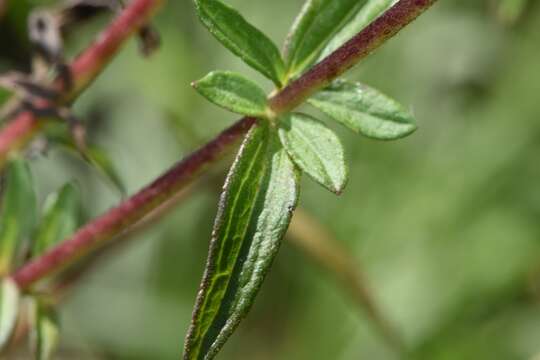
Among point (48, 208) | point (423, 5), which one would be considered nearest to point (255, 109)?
point (423, 5)

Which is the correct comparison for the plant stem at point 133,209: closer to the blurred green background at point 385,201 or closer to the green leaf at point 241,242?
the green leaf at point 241,242

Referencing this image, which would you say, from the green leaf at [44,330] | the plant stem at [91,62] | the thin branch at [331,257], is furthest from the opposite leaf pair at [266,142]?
the thin branch at [331,257]

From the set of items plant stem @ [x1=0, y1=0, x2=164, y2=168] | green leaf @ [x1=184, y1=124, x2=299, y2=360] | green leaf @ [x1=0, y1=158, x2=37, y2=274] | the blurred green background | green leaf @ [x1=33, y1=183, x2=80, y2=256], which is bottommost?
the blurred green background

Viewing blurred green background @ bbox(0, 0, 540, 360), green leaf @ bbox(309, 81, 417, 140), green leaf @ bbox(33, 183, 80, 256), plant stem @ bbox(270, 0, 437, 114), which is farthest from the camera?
blurred green background @ bbox(0, 0, 540, 360)

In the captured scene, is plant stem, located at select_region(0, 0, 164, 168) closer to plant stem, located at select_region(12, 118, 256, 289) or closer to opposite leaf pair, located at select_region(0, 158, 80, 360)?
opposite leaf pair, located at select_region(0, 158, 80, 360)

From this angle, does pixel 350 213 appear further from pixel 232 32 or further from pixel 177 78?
pixel 232 32

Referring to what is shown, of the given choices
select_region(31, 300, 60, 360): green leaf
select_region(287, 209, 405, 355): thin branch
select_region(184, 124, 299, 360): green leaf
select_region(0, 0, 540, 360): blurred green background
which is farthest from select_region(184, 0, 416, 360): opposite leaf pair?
select_region(0, 0, 540, 360): blurred green background

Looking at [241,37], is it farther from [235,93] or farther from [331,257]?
[331,257]
